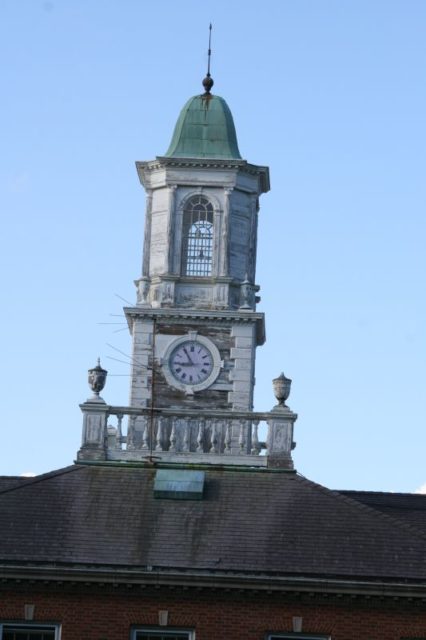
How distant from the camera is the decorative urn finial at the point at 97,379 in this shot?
49.8m

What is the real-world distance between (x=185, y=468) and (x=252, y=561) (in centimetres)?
399

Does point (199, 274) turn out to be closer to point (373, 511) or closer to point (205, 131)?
point (205, 131)

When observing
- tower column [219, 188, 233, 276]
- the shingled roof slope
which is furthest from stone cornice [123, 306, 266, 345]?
the shingled roof slope

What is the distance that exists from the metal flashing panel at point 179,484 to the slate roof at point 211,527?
0.50ft

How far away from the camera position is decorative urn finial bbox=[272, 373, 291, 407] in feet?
162

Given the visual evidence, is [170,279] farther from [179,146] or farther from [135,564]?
[135,564]

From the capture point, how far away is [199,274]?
5612cm

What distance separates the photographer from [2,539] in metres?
45.2

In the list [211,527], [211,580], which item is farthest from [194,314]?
[211,580]

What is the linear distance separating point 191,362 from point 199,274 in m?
2.69

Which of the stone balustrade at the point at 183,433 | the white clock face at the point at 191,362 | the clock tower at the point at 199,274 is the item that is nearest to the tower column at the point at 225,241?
the clock tower at the point at 199,274

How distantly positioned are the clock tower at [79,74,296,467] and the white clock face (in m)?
0.03

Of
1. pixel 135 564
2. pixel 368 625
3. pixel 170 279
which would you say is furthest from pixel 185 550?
pixel 170 279

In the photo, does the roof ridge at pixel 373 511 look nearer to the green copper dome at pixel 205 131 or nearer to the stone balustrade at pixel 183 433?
the stone balustrade at pixel 183 433
